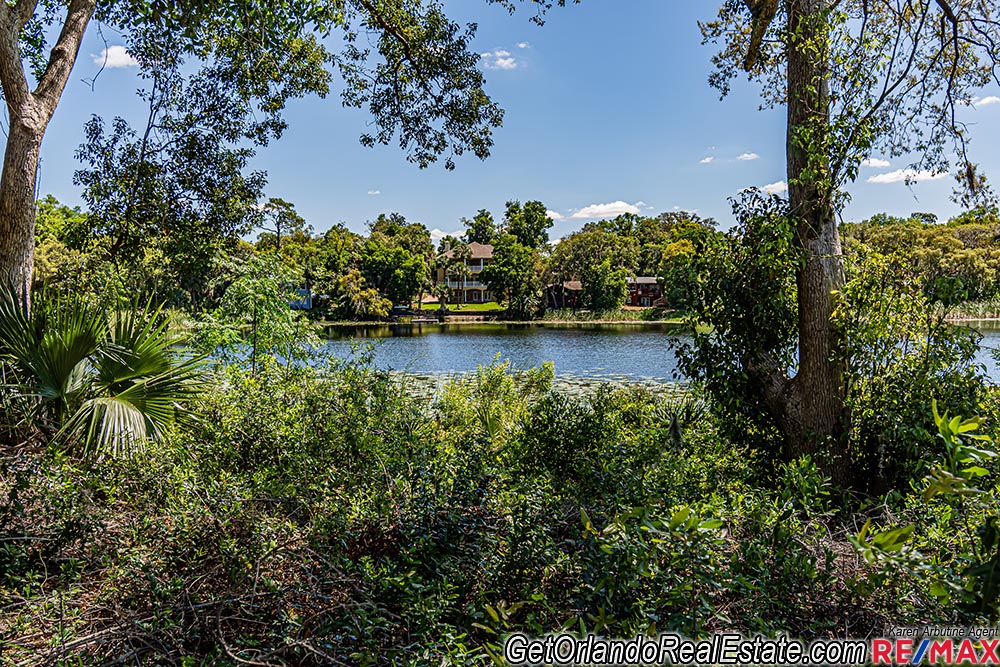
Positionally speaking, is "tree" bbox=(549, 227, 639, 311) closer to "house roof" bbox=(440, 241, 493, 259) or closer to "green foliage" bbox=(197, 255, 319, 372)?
"house roof" bbox=(440, 241, 493, 259)

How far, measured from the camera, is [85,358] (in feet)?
14.8

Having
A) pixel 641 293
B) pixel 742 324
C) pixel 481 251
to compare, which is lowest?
pixel 742 324

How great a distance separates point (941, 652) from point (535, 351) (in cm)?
2469

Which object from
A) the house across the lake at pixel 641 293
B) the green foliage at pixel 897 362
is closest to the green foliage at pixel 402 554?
the green foliage at pixel 897 362

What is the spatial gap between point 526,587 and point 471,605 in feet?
1.05

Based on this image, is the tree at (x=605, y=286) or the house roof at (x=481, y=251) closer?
the tree at (x=605, y=286)

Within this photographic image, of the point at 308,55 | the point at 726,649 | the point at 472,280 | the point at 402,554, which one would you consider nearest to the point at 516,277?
the point at 472,280

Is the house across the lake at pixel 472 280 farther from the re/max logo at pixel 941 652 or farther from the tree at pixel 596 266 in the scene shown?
the re/max logo at pixel 941 652

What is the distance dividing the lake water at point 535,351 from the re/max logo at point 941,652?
10.3m

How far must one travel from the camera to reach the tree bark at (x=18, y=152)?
5121mm

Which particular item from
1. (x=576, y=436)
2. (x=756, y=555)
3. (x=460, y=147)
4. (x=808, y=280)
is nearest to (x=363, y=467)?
(x=576, y=436)

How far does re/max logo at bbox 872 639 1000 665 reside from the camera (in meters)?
1.66

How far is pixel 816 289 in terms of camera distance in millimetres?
4715

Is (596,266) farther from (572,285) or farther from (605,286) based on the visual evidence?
(572,285)
